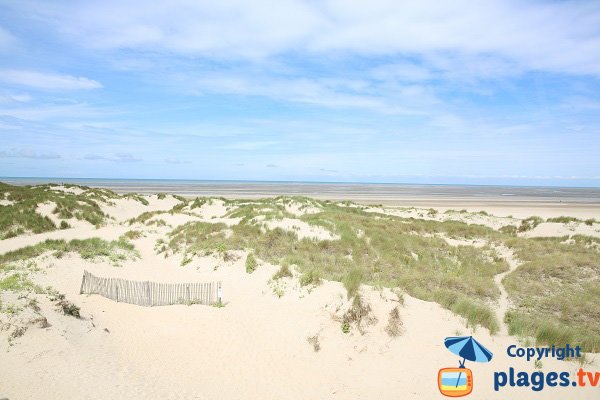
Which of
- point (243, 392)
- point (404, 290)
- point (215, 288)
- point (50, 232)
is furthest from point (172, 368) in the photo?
point (50, 232)

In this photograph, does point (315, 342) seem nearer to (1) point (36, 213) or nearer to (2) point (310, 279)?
(2) point (310, 279)

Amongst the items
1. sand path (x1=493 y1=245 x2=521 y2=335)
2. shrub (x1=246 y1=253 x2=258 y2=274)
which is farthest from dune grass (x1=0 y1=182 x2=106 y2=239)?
sand path (x1=493 y1=245 x2=521 y2=335)

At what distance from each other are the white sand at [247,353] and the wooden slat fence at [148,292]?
41 centimetres

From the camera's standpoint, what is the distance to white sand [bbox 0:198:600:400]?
8.77 meters

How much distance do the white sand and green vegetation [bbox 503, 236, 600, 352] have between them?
3.61 ft

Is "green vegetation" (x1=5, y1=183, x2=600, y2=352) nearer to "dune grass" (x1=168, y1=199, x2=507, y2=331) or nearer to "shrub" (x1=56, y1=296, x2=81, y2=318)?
"dune grass" (x1=168, y1=199, x2=507, y2=331)

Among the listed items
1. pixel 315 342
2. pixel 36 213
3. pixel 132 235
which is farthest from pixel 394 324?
pixel 36 213

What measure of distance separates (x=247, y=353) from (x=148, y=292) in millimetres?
5419

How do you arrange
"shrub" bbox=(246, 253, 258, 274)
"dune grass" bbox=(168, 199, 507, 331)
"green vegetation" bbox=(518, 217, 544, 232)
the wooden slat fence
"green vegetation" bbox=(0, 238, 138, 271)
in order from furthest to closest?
"green vegetation" bbox=(518, 217, 544, 232)
"green vegetation" bbox=(0, 238, 138, 271)
"shrub" bbox=(246, 253, 258, 274)
"dune grass" bbox=(168, 199, 507, 331)
the wooden slat fence

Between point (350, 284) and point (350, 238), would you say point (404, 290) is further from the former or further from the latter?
point (350, 238)

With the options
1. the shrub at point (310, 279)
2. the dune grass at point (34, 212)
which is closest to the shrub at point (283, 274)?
the shrub at point (310, 279)

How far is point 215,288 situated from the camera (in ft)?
52.5

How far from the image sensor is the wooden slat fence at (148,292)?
1430 cm

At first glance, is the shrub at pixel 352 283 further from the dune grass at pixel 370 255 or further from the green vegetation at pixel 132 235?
the green vegetation at pixel 132 235
